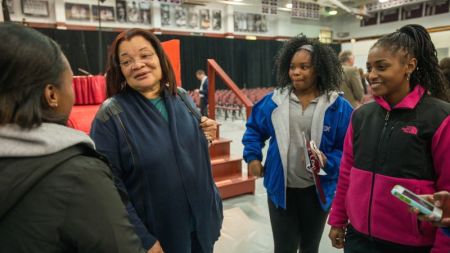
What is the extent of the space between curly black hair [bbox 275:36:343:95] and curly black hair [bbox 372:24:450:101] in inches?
20.1

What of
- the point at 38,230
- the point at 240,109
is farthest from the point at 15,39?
the point at 240,109

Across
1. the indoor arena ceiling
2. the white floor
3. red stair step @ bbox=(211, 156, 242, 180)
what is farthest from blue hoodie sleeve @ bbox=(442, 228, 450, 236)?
the indoor arena ceiling

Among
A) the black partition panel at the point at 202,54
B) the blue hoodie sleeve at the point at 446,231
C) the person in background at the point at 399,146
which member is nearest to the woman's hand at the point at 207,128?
the person in background at the point at 399,146

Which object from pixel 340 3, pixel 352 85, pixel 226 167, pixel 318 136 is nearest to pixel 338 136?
pixel 318 136

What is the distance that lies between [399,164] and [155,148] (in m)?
0.91

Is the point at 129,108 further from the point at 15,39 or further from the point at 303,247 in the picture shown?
the point at 303,247

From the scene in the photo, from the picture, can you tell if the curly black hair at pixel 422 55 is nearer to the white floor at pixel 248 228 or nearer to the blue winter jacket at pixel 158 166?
the blue winter jacket at pixel 158 166

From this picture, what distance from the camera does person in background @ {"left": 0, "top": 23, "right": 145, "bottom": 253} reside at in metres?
0.62

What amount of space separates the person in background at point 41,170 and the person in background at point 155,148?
0.49m

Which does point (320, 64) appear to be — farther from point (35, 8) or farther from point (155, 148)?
point (35, 8)

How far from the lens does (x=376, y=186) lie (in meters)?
1.24

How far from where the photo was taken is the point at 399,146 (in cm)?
119

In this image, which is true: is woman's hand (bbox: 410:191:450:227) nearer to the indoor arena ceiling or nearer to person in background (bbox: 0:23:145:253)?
person in background (bbox: 0:23:145:253)

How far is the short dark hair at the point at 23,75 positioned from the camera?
25.2 inches
